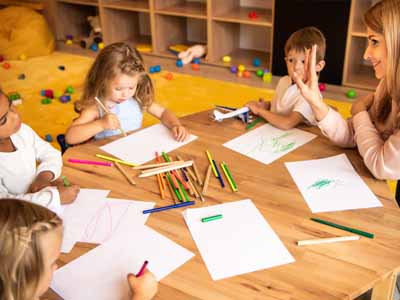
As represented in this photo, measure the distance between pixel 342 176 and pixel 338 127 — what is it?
206 millimetres

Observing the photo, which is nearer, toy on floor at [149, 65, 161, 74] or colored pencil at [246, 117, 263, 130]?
colored pencil at [246, 117, 263, 130]

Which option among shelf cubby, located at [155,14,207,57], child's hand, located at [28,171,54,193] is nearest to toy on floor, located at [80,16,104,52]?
shelf cubby, located at [155,14,207,57]

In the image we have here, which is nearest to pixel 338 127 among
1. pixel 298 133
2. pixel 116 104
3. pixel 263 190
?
pixel 298 133

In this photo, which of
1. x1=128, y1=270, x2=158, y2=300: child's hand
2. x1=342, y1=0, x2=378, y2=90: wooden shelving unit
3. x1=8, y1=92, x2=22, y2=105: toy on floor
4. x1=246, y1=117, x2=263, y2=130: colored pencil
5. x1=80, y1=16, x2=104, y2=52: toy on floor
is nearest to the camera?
x1=128, y1=270, x2=158, y2=300: child's hand

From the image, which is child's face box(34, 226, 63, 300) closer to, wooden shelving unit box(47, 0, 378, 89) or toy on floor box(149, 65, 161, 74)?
wooden shelving unit box(47, 0, 378, 89)

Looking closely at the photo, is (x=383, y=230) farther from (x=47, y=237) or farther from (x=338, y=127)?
(x=47, y=237)

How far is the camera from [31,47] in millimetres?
4566

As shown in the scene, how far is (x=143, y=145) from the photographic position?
163 centimetres

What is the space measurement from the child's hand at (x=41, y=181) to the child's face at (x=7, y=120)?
0.53 ft

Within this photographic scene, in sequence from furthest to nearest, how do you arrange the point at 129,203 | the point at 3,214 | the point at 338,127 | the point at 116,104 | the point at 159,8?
the point at 159,8 → the point at 116,104 → the point at 338,127 → the point at 129,203 → the point at 3,214

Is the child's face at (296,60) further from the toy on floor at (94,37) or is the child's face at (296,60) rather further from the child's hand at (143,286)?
the toy on floor at (94,37)

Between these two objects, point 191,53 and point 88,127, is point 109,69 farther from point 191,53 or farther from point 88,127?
point 191,53

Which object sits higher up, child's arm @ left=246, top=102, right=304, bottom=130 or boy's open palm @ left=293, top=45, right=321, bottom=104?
boy's open palm @ left=293, top=45, right=321, bottom=104

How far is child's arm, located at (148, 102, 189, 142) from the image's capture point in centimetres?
166
